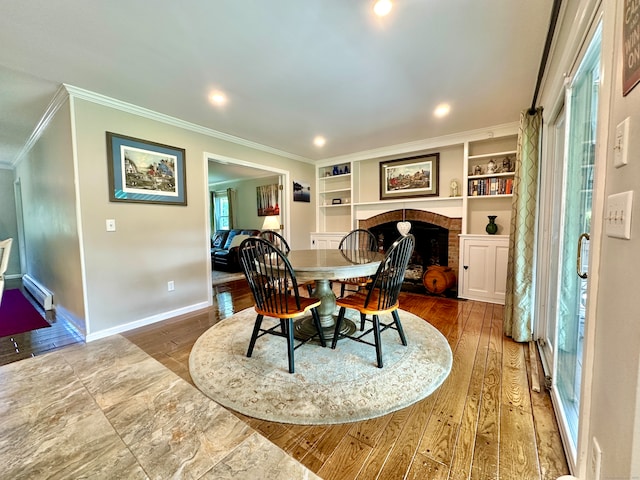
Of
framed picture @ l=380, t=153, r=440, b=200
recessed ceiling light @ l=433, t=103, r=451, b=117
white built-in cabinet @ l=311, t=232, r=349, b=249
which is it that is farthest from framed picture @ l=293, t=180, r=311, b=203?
A: recessed ceiling light @ l=433, t=103, r=451, b=117

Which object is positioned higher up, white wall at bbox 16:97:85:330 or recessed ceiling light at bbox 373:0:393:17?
recessed ceiling light at bbox 373:0:393:17

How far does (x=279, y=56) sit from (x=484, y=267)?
341cm

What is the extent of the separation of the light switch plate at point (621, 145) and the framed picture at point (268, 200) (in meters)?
5.70

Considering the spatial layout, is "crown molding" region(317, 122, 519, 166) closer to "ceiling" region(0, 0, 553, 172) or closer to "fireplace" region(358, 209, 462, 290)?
"ceiling" region(0, 0, 553, 172)

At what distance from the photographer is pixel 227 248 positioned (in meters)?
6.34

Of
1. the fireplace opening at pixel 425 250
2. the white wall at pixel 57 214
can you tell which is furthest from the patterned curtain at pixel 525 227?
the white wall at pixel 57 214

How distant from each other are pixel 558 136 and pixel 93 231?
417cm

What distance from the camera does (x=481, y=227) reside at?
388 cm

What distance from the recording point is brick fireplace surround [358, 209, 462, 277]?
152 inches

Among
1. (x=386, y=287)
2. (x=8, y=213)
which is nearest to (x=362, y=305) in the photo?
(x=386, y=287)

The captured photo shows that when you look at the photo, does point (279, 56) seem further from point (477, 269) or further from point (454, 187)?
point (477, 269)

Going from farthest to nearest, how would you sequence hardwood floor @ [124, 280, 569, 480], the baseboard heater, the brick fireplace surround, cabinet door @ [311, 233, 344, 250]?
cabinet door @ [311, 233, 344, 250], the brick fireplace surround, the baseboard heater, hardwood floor @ [124, 280, 569, 480]

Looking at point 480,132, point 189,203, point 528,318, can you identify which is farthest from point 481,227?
point 189,203

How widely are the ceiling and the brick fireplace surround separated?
1454 mm
